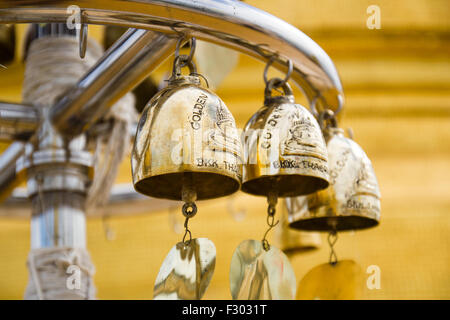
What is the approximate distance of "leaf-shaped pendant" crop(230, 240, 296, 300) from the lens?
0.59 m

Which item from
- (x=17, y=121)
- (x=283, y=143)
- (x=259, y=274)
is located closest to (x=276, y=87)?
(x=283, y=143)

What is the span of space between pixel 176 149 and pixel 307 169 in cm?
13

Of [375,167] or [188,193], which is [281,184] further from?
[375,167]

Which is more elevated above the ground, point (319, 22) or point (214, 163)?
point (319, 22)

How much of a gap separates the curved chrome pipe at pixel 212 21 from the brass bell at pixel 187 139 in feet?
0.12

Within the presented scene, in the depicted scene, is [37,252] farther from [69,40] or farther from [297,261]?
[297,261]

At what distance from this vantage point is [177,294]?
0.56 metres

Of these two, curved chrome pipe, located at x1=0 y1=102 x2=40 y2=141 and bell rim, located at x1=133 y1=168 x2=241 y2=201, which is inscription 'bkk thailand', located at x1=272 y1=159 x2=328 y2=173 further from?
curved chrome pipe, located at x1=0 y1=102 x2=40 y2=141

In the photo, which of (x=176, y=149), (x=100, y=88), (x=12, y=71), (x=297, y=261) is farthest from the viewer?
(x=12, y=71)

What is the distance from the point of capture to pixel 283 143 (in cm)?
63

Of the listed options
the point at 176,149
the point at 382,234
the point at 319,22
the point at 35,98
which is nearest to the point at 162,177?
the point at 176,149

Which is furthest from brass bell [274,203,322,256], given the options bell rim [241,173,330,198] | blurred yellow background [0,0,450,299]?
blurred yellow background [0,0,450,299]

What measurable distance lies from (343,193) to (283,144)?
5.2 inches

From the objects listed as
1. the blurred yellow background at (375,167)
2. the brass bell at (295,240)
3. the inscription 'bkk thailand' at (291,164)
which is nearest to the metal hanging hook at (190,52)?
the inscription 'bkk thailand' at (291,164)
